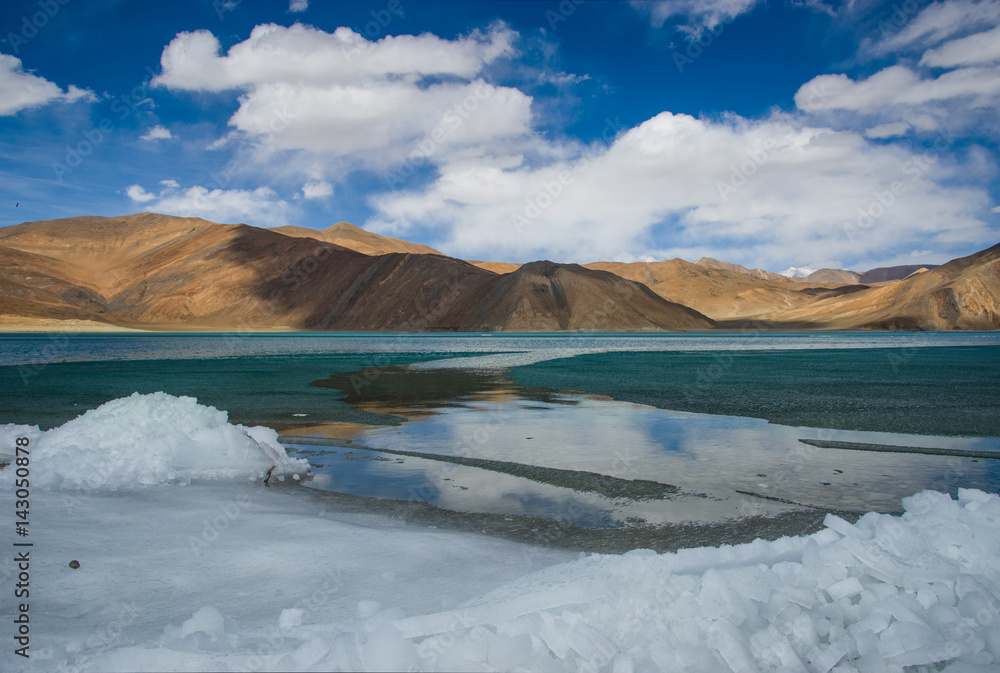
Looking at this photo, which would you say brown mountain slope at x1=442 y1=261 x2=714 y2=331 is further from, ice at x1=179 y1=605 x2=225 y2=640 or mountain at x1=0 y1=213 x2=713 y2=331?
ice at x1=179 y1=605 x2=225 y2=640

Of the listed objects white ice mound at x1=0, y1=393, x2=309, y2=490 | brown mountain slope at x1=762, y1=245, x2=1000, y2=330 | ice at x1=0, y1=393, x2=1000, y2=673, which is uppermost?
brown mountain slope at x1=762, y1=245, x2=1000, y2=330

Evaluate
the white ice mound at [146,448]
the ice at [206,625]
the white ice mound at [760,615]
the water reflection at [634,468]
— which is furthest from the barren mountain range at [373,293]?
the ice at [206,625]

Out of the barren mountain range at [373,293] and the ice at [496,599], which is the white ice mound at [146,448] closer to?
the ice at [496,599]

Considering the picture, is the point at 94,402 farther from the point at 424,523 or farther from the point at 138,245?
the point at 138,245

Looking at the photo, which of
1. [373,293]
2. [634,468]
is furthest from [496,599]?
[373,293]

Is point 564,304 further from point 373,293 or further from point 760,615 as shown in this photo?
point 760,615

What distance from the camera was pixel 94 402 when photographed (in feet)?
55.0

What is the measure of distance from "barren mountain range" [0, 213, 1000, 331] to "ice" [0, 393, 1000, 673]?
123m

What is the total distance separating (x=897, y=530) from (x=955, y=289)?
536 ft

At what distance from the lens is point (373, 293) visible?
479 ft

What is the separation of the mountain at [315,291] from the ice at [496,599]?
122656 mm

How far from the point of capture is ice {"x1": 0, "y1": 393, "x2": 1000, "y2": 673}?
312 centimetres

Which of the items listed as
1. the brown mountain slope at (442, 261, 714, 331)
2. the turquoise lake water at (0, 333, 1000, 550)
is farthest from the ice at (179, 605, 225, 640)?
the brown mountain slope at (442, 261, 714, 331)

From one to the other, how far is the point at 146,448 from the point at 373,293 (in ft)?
464
